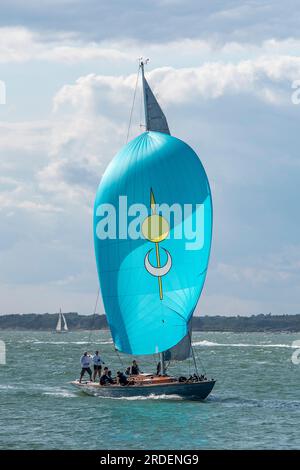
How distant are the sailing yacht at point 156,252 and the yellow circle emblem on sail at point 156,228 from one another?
41mm

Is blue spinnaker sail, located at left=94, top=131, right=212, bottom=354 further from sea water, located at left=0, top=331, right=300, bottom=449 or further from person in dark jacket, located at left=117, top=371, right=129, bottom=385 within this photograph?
sea water, located at left=0, top=331, right=300, bottom=449

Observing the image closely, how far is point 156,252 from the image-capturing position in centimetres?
4275

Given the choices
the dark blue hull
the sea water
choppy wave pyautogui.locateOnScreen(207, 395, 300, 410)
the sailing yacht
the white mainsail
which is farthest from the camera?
the white mainsail

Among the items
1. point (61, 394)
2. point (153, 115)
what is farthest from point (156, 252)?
point (61, 394)

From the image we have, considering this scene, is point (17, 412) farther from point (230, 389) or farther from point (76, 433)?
point (230, 389)

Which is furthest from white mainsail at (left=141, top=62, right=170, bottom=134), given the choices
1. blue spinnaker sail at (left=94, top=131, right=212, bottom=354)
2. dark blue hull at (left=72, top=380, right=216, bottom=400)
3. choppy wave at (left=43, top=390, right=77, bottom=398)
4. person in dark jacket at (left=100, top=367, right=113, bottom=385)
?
choppy wave at (left=43, top=390, right=77, bottom=398)

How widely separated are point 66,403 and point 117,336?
3.54 meters

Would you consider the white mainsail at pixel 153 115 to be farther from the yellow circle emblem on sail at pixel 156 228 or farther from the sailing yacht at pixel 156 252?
the yellow circle emblem on sail at pixel 156 228

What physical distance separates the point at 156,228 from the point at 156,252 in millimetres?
976

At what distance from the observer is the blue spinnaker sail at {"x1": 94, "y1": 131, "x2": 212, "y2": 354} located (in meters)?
42.3

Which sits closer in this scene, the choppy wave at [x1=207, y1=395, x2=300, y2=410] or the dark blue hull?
the dark blue hull

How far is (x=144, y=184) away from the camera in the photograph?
43.1 meters

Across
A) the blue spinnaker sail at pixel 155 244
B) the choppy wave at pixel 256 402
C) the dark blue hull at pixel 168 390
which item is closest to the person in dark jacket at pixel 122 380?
the dark blue hull at pixel 168 390

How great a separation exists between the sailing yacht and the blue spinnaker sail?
40 mm
